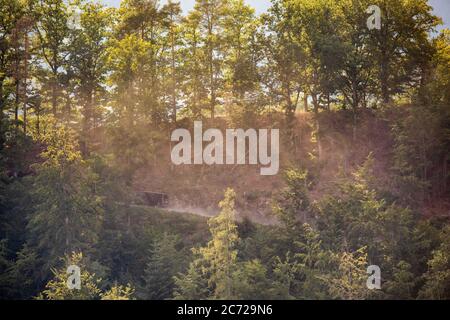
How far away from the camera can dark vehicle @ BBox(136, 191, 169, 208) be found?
32.0 metres

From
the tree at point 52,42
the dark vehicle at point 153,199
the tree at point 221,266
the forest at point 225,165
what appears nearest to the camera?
the tree at point 221,266

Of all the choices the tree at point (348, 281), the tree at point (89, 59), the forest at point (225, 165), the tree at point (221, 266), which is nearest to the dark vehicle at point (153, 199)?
the forest at point (225, 165)

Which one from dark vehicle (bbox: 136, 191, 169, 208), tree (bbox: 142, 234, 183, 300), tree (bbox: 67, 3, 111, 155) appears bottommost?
tree (bbox: 142, 234, 183, 300)

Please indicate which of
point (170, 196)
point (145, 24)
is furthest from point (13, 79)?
point (170, 196)

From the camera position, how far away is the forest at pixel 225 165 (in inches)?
854

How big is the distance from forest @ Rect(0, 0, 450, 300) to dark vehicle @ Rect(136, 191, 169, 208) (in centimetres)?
24

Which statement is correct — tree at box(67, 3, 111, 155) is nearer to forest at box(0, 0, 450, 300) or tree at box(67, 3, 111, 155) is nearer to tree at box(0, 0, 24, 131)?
forest at box(0, 0, 450, 300)

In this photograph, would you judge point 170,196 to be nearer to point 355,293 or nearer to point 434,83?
point 355,293

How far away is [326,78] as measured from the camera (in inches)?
1302

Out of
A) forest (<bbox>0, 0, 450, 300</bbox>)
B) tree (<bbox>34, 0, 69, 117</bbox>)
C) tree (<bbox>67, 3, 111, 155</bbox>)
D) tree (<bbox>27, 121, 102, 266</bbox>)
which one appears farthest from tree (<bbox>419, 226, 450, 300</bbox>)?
tree (<bbox>34, 0, 69, 117</bbox>)

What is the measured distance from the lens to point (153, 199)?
106 ft

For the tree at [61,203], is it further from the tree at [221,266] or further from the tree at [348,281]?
the tree at [348,281]

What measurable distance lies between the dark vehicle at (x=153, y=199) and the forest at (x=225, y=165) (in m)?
0.24

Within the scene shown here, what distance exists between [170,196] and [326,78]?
1557cm
